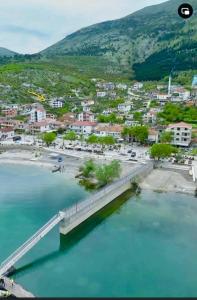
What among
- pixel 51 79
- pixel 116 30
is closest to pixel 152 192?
pixel 51 79

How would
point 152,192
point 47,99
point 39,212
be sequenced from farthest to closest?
point 47,99 < point 152,192 < point 39,212

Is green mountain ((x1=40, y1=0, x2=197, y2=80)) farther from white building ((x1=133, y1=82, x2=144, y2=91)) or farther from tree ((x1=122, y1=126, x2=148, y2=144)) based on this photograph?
tree ((x1=122, y1=126, x2=148, y2=144))

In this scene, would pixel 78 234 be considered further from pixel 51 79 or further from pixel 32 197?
pixel 51 79

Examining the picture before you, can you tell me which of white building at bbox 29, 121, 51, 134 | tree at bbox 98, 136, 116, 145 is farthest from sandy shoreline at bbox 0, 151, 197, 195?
white building at bbox 29, 121, 51, 134

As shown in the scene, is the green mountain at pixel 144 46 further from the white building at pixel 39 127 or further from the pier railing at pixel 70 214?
the pier railing at pixel 70 214

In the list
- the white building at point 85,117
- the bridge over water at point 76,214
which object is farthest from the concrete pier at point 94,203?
the white building at point 85,117
